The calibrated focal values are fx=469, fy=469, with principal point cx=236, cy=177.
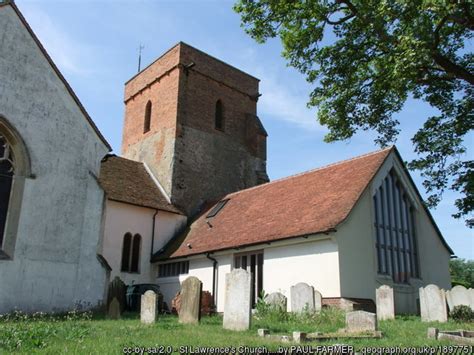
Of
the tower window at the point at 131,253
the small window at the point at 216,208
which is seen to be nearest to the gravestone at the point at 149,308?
the tower window at the point at 131,253

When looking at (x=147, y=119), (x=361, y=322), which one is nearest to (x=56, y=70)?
(x=147, y=119)

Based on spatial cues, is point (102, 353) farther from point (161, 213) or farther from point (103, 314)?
point (161, 213)

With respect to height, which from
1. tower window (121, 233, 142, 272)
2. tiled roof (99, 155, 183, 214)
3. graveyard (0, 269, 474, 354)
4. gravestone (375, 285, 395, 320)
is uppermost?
tiled roof (99, 155, 183, 214)

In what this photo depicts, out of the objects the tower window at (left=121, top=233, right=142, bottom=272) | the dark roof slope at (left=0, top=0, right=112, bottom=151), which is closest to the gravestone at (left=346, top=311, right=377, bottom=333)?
the dark roof slope at (left=0, top=0, right=112, bottom=151)

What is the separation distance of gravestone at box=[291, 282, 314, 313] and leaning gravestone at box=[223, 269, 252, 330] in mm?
3475

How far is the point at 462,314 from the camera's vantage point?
1472cm

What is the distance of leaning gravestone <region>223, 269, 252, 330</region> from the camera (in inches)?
450

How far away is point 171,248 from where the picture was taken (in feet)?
78.3

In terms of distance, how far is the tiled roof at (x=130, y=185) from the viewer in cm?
2350

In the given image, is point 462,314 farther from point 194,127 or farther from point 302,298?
point 194,127

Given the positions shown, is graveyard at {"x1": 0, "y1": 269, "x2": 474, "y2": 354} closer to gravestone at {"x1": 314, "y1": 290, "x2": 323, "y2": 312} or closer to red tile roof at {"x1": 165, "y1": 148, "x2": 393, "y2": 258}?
gravestone at {"x1": 314, "y1": 290, "x2": 323, "y2": 312}

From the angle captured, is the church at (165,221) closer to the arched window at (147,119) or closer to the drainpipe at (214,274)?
the drainpipe at (214,274)

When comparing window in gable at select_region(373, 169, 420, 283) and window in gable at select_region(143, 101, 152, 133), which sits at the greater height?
window in gable at select_region(143, 101, 152, 133)

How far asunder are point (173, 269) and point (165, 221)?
3048 mm
